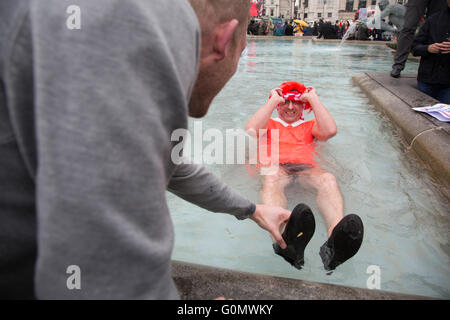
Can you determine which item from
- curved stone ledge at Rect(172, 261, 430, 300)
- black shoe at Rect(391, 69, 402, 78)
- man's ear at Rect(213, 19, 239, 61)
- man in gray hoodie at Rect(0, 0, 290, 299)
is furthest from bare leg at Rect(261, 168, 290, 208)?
black shoe at Rect(391, 69, 402, 78)

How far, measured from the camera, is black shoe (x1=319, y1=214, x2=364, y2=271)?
171cm

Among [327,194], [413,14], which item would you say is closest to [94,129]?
[327,194]

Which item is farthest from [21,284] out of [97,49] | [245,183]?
[245,183]

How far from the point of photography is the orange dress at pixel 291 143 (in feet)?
10.2

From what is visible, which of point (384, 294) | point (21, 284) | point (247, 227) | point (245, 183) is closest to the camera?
point (21, 284)

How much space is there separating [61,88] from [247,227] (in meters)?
2.05

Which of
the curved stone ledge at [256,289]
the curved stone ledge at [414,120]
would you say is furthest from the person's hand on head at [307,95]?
the curved stone ledge at [256,289]

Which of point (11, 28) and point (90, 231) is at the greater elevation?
point (11, 28)

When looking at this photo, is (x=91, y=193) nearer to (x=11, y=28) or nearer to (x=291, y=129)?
(x=11, y=28)

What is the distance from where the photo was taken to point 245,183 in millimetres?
3150

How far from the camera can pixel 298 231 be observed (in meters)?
1.71

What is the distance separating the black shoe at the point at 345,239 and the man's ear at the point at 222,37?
116cm

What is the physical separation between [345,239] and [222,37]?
1222 millimetres

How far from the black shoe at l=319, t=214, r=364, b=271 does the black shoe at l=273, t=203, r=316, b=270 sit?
129 mm
